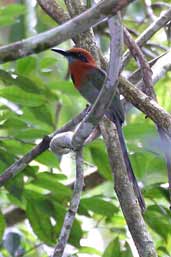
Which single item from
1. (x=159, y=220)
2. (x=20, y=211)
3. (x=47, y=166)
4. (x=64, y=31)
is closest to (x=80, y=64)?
(x=47, y=166)

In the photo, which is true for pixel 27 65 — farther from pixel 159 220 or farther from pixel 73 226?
pixel 159 220

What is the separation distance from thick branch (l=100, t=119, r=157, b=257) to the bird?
75 millimetres

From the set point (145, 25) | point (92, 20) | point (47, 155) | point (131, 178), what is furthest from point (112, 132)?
point (145, 25)

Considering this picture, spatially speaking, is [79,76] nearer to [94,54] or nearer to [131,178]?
[94,54]

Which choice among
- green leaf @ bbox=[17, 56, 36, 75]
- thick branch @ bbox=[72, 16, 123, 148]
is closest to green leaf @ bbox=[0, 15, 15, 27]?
green leaf @ bbox=[17, 56, 36, 75]

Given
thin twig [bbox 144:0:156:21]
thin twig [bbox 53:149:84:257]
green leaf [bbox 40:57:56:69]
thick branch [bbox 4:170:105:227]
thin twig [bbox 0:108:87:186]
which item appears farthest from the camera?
thin twig [bbox 144:0:156:21]

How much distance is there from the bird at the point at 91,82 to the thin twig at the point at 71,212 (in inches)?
16.6

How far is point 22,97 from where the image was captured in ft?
8.79

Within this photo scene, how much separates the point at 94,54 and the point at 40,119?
352mm

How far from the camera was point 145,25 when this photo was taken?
4527 mm

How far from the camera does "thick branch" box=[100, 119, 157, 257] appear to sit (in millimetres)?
2201

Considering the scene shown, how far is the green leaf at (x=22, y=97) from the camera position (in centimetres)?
267

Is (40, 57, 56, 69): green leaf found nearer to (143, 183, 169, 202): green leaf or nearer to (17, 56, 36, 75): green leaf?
(17, 56, 36, 75): green leaf

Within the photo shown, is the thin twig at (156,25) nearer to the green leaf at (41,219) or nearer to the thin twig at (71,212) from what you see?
the green leaf at (41,219)
